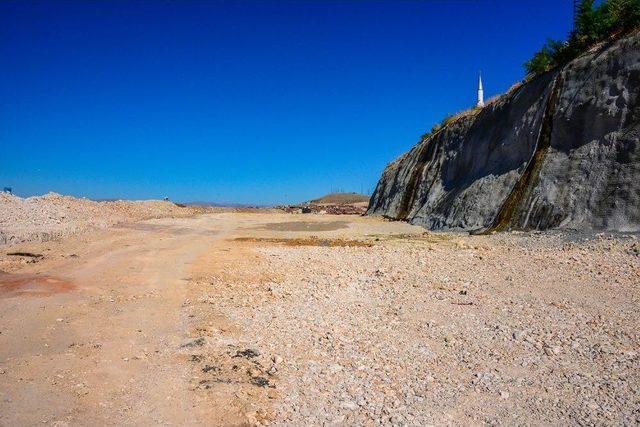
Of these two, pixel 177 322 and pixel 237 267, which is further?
pixel 237 267

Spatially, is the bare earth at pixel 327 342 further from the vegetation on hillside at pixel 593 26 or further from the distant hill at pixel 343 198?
the distant hill at pixel 343 198

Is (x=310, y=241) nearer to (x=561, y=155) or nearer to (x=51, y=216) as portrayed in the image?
(x=561, y=155)

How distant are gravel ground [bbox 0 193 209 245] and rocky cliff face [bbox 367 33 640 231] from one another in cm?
1669

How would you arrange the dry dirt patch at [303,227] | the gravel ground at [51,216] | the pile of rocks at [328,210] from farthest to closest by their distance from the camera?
the pile of rocks at [328,210]
the dry dirt patch at [303,227]
the gravel ground at [51,216]

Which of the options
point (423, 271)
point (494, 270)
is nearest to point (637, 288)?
point (494, 270)

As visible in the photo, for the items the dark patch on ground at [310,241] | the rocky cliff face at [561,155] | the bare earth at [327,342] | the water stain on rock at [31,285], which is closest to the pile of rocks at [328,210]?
the rocky cliff face at [561,155]

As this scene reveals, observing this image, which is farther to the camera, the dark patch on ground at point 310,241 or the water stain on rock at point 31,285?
the dark patch on ground at point 310,241

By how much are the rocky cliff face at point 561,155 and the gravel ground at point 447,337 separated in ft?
11.6

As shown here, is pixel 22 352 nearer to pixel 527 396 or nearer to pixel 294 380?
pixel 294 380

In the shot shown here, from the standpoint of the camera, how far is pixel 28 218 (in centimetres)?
1970

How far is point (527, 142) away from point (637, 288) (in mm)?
12908

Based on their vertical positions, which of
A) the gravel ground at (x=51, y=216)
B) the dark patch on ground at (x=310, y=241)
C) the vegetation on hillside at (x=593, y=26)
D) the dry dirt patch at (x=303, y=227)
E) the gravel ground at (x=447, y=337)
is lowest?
the gravel ground at (x=447, y=337)

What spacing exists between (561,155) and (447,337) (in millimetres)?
13722

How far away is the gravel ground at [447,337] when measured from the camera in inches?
168
